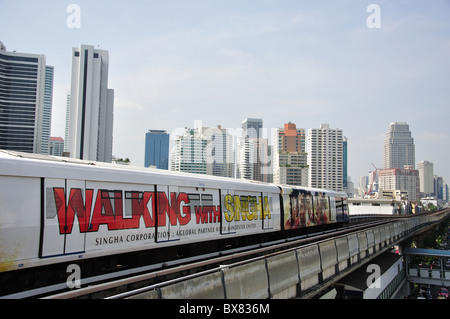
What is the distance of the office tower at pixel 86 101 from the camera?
445 feet

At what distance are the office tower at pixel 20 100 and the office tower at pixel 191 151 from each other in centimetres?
6084

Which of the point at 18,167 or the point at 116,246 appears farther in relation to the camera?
the point at 116,246

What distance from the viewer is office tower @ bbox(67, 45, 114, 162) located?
136 m

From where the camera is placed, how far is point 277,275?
938 cm

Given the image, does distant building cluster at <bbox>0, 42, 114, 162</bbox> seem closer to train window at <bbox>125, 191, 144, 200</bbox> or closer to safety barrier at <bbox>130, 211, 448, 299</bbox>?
train window at <bbox>125, 191, 144, 200</bbox>

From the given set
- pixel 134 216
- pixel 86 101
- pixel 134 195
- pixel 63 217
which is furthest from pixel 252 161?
pixel 63 217

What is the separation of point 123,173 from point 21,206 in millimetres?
3357

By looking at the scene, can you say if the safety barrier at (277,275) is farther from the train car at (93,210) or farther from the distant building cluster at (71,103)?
the distant building cluster at (71,103)

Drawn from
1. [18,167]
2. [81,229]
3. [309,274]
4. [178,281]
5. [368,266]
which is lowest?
[368,266]

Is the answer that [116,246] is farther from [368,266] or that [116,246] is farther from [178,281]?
[368,266]

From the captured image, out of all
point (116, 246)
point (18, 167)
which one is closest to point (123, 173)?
point (116, 246)

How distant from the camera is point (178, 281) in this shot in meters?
6.75

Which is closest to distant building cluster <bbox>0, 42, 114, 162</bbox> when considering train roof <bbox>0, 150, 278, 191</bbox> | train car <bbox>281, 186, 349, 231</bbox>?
train car <bbox>281, 186, 349, 231</bbox>

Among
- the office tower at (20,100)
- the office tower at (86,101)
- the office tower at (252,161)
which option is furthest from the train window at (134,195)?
the office tower at (252,161)
